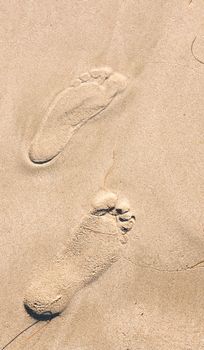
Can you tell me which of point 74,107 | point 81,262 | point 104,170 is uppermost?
point 74,107

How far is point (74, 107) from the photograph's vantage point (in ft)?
8.92

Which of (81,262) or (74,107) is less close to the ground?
(74,107)

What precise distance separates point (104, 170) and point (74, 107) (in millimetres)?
485

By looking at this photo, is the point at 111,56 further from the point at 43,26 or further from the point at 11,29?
the point at 11,29

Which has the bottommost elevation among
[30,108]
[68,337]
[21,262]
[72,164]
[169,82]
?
[68,337]

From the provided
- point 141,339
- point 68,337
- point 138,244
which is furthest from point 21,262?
point 141,339

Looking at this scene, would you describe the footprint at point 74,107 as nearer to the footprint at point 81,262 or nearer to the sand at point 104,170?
the sand at point 104,170

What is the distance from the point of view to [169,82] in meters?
2.75

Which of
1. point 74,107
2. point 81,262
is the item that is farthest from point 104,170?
point 81,262

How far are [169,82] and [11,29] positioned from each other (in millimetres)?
1162

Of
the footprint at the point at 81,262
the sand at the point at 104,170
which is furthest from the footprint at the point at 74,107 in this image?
the footprint at the point at 81,262

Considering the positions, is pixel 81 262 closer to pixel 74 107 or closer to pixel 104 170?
pixel 104 170

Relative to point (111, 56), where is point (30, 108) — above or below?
below

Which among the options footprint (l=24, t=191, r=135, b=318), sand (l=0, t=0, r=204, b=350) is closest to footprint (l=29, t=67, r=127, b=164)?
sand (l=0, t=0, r=204, b=350)
